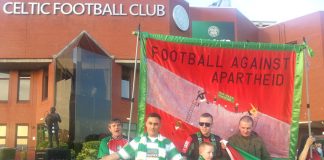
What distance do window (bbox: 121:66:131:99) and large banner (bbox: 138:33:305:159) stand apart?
24462 mm

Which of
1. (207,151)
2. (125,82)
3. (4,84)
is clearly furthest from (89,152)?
(4,84)

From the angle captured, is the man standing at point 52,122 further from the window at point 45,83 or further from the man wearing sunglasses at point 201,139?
the man wearing sunglasses at point 201,139

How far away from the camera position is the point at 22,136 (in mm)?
32375

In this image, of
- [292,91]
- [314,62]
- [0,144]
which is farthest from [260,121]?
[314,62]

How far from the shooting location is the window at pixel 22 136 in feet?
106

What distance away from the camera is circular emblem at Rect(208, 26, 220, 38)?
3709 cm

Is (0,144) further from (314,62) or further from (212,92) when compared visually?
(212,92)

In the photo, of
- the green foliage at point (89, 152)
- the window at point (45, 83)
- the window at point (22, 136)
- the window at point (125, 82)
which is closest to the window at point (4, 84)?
the window at point (22, 136)

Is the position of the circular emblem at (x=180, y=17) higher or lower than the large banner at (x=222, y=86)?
higher

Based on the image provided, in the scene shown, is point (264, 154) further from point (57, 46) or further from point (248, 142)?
point (57, 46)

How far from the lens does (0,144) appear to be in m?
32.5

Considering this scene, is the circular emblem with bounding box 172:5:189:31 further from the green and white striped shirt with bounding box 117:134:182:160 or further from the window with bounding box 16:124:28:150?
the green and white striped shirt with bounding box 117:134:182:160

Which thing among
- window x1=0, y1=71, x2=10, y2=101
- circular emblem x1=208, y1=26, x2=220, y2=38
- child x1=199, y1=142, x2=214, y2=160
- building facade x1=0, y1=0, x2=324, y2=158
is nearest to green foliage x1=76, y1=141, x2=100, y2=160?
building facade x1=0, y1=0, x2=324, y2=158

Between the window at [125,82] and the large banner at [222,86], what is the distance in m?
24.5
